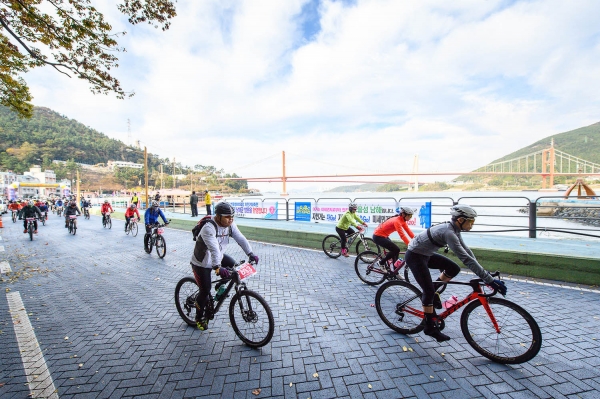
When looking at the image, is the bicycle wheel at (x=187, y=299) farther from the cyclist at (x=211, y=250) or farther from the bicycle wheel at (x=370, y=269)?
the bicycle wheel at (x=370, y=269)

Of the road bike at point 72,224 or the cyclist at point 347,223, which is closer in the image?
the cyclist at point 347,223

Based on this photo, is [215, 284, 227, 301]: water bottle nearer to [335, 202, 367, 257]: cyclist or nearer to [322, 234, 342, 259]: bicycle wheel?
[335, 202, 367, 257]: cyclist

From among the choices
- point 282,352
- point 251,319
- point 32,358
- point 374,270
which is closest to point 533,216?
point 374,270

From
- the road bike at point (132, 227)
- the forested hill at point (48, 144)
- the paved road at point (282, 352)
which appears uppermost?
the forested hill at point (48, 144)

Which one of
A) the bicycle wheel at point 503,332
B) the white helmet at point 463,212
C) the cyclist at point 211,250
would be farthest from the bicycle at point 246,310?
the white helmet at point 463,212

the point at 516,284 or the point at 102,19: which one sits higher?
the point at 102,19

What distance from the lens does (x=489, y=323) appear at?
342 cm

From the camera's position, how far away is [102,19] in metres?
6.12

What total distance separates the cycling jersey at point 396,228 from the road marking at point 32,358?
17.1ft

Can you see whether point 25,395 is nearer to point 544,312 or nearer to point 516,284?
point 544,312

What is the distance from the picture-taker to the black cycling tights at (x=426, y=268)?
3697 millimetres

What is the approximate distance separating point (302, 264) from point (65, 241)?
37.8 feet

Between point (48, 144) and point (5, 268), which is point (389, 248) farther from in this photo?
point (48, 144)

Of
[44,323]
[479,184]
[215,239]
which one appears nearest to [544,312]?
[215,239]
